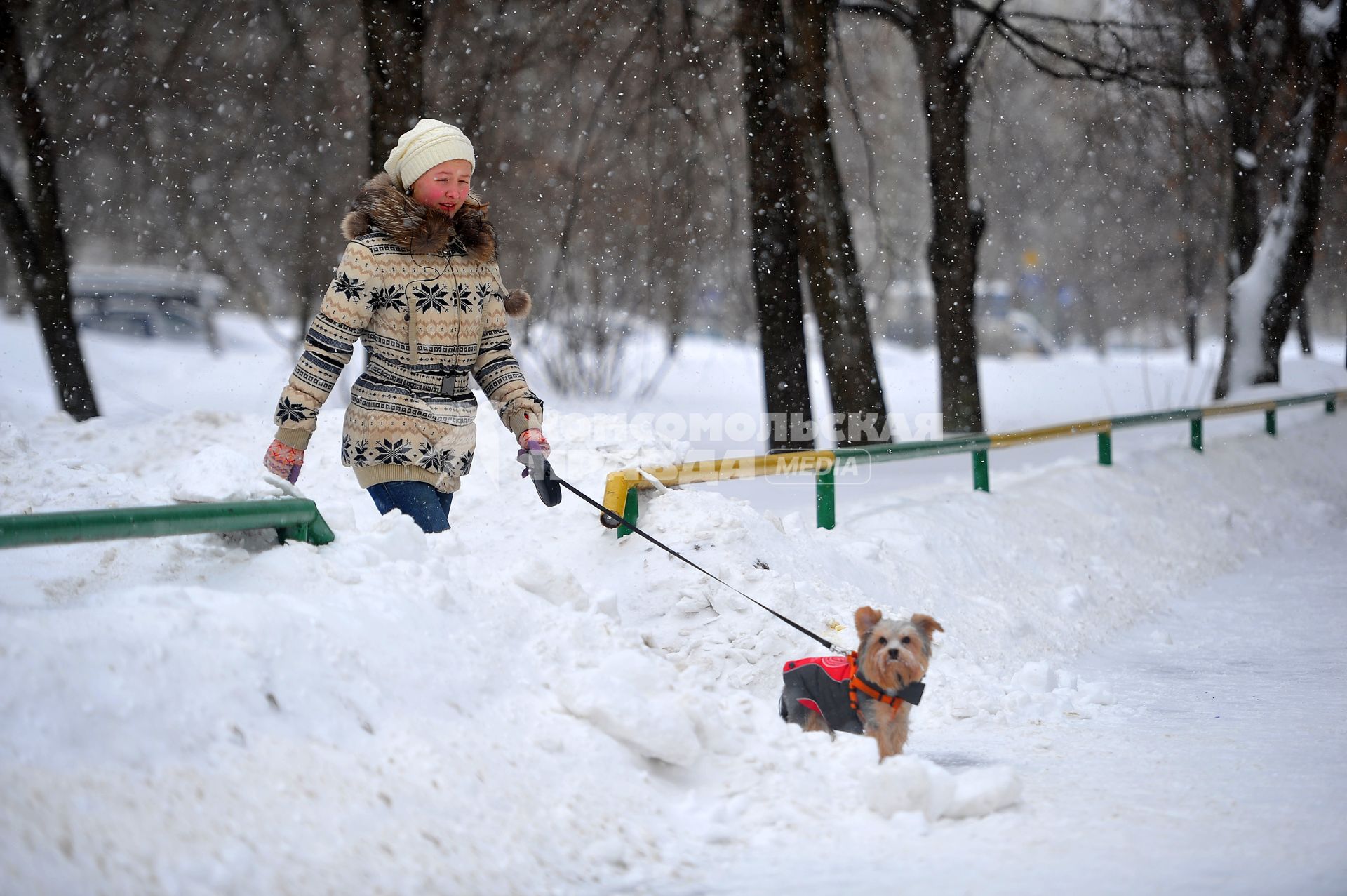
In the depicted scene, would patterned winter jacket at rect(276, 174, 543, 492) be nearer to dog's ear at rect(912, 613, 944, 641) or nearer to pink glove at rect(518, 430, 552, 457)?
pink glove at rect(518, 430, 552, 457)

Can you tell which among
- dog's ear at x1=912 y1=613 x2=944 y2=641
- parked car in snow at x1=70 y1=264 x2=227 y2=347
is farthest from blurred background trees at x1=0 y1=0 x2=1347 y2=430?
dog's ear at x1=912 y1=613 x2=944 y2=641

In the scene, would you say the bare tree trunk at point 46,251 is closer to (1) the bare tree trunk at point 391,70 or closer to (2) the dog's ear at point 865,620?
(1) the bare tree trunk at point 391,70

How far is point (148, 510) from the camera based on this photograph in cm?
324

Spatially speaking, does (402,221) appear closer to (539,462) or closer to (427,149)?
(427,149)

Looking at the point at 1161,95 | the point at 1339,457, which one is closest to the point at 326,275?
the point at 1161,95

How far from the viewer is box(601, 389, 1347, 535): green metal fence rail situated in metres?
5.79

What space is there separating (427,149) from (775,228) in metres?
7.15

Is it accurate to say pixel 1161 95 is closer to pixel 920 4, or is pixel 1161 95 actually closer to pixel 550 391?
pixel 920 4

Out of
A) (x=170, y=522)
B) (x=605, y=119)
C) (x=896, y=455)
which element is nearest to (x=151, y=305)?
(x=605, y=119)

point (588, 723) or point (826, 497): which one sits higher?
point (826, 497)

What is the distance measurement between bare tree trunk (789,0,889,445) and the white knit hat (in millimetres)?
6711

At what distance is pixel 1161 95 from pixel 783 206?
4368 millimetres

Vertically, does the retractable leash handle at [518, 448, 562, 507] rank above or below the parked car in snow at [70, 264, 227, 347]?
below

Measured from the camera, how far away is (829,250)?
35.6 ft
